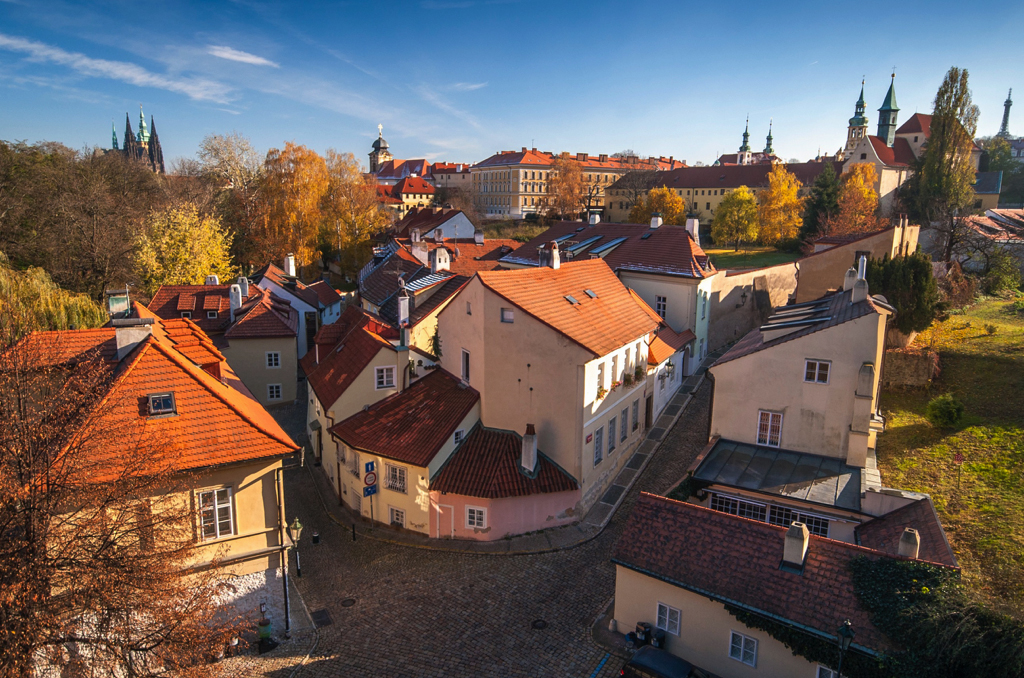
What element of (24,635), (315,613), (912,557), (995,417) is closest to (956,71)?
(995,417)

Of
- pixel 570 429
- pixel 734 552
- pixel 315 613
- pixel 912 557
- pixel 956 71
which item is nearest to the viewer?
pixel 912 557

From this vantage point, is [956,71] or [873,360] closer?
[873,360]

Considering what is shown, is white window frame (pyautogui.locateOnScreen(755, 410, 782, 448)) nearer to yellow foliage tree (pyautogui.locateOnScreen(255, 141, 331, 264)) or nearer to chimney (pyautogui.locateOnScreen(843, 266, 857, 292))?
chimney (pyautogui.locateOnScreen(843, 266, 857, 292))

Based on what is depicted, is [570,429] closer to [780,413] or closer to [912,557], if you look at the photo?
[780,413]

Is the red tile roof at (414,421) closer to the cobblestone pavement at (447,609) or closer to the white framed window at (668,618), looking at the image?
the cobblestone pavement at (447,609)

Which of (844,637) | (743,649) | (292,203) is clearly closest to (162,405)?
(743,649)

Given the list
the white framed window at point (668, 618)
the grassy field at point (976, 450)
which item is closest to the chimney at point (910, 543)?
the grassy field at point (976, 450)

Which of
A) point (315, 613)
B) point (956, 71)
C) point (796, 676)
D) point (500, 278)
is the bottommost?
point (315, 613)
